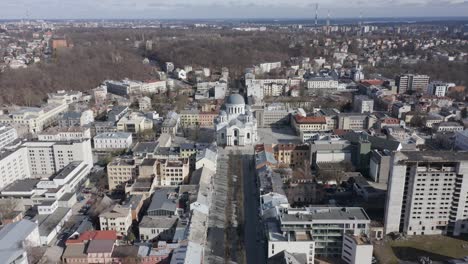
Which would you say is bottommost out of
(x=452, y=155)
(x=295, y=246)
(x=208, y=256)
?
(x=208, y=256)

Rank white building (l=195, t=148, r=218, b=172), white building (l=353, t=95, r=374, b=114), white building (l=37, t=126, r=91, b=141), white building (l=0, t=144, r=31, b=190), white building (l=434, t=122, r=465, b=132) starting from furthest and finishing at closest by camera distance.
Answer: white building (l=353, t=95, r=374, b=114)
white building (l=434, t=122, r=465, b=132)
white building (l=37, t=126, r=91, b=141)
white building (l=195, t=148, r=218, b=172)
white building (l=0, t=144, r=31, b=190)

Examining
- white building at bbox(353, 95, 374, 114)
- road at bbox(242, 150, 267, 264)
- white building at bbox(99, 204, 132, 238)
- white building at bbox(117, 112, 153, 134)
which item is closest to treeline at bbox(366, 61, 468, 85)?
white building at bbox(353, 95, 374, 114)

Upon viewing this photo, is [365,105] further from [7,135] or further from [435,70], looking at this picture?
[7,135]

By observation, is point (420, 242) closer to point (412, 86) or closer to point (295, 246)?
point (295, 246)

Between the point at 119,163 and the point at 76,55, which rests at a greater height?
the point at 76,55

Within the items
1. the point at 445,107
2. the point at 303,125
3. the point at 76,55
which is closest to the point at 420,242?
the point at 303,125

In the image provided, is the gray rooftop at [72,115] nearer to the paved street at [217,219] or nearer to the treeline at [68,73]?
the treeline at [68,73]

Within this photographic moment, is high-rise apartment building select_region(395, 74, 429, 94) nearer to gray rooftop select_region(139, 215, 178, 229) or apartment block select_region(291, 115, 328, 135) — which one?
apartment block select_region(291, 115, 328, 135)

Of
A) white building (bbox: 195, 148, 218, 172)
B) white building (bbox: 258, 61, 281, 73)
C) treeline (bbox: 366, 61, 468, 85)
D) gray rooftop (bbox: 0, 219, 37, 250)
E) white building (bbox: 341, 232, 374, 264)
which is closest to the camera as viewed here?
white building (bbox: 341, 232, 374, 264)
